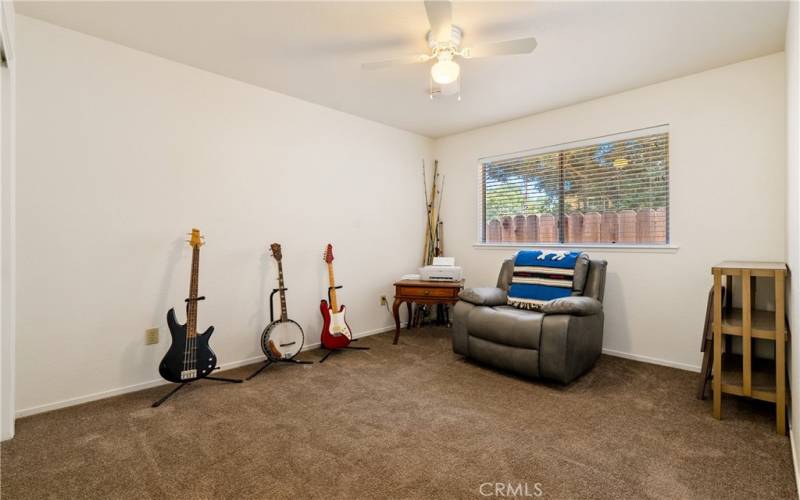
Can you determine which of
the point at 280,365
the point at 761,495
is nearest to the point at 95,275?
the point at 280,365

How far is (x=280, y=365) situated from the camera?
3117 mm

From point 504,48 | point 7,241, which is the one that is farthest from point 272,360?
point 504,48

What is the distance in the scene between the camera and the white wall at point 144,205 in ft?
7.47

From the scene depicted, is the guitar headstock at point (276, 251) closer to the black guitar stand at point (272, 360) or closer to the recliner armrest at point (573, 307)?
the black guitar stand at point (272, 360)

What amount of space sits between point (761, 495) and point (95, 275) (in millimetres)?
3614

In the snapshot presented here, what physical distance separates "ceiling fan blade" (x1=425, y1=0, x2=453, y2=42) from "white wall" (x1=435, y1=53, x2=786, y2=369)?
2.03m

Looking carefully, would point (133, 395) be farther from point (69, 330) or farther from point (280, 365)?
point (280, 365)

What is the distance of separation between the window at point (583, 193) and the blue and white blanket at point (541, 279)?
22.2 inches

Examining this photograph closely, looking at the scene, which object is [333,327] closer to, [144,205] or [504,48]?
[144,205]

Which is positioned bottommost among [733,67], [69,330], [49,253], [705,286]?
[69,330]

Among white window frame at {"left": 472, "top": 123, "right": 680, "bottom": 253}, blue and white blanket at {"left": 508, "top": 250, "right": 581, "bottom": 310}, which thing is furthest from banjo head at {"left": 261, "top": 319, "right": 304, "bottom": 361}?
white window frame at {"left": 472, "top": 123, "right": 680, "bottom": 253}

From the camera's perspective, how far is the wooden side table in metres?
3.62

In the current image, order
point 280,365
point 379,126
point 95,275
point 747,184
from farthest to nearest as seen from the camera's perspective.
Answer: point 379,126 → point 280,365 → point 747,184 → point 95,275

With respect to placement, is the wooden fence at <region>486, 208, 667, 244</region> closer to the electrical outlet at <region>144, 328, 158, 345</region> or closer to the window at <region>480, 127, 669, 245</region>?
the window at <region>480, 127, 669, 245</region>
